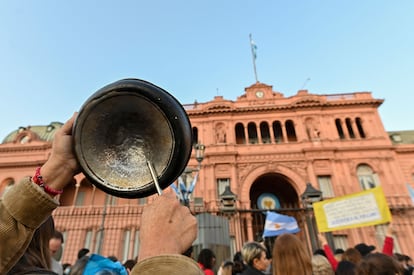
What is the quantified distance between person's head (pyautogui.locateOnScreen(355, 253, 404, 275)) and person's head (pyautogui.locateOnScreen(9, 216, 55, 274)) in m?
2.65

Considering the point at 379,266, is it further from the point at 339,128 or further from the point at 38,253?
the point at 339,128

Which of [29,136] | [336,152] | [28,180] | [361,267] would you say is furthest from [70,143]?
[29,136]

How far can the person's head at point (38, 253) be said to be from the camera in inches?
55.4

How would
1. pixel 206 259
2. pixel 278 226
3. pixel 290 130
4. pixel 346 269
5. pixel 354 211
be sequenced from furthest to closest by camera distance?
pixel 290 130 < pixel 278 226 < pixel 354 211 < pixel 206 259 < pixel 346 269

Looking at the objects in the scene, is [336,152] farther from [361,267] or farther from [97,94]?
Result: [97,94]

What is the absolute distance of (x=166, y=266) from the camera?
86 centimetres

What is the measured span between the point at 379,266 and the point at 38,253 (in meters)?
2.74

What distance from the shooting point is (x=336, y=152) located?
1970cm

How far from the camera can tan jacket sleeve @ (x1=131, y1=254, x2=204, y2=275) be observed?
0.86 metres

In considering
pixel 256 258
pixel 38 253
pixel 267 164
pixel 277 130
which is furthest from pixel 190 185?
pixel 277 130

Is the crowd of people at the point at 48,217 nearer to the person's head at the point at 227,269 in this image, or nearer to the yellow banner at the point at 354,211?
the person's head at the point at 227,269

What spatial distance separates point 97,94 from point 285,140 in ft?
67.4

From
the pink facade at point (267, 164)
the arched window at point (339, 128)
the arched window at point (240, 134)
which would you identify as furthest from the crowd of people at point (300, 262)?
the arched window at point (339, 128)

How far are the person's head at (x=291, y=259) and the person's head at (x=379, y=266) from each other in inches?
19.1
